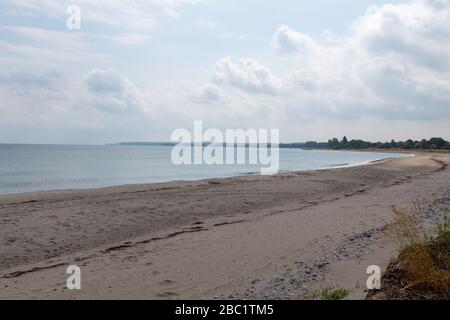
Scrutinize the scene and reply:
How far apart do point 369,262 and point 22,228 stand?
Answer: 9.03 m

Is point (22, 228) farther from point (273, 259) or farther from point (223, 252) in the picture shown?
point (273, 259)

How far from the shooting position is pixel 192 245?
1078cm

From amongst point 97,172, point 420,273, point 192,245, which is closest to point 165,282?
point 192,245

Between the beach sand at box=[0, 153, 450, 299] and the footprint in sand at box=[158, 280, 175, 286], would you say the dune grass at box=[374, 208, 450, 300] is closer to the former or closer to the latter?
the beach sand at box=[0, 153, 450, 299]

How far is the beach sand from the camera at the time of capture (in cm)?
742

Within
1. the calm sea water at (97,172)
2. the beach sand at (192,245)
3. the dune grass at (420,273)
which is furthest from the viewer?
the calm sea water at (97,172)

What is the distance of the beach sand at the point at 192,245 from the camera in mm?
7422

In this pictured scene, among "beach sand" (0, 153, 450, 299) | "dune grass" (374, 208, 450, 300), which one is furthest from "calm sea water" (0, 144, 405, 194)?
"dune grass" (374, 208, 450, 300)

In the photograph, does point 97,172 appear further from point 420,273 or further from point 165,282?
point 420,273

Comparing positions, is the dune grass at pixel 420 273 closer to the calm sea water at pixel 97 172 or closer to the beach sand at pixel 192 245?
the beach sand at pixel 192 245

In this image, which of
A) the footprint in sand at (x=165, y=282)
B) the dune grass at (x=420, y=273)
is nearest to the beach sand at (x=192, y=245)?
the footprint in sand at (x=165, y=282)

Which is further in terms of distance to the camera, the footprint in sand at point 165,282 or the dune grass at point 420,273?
the footprint in sand at point 165,282

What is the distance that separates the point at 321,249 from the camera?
390 inches
